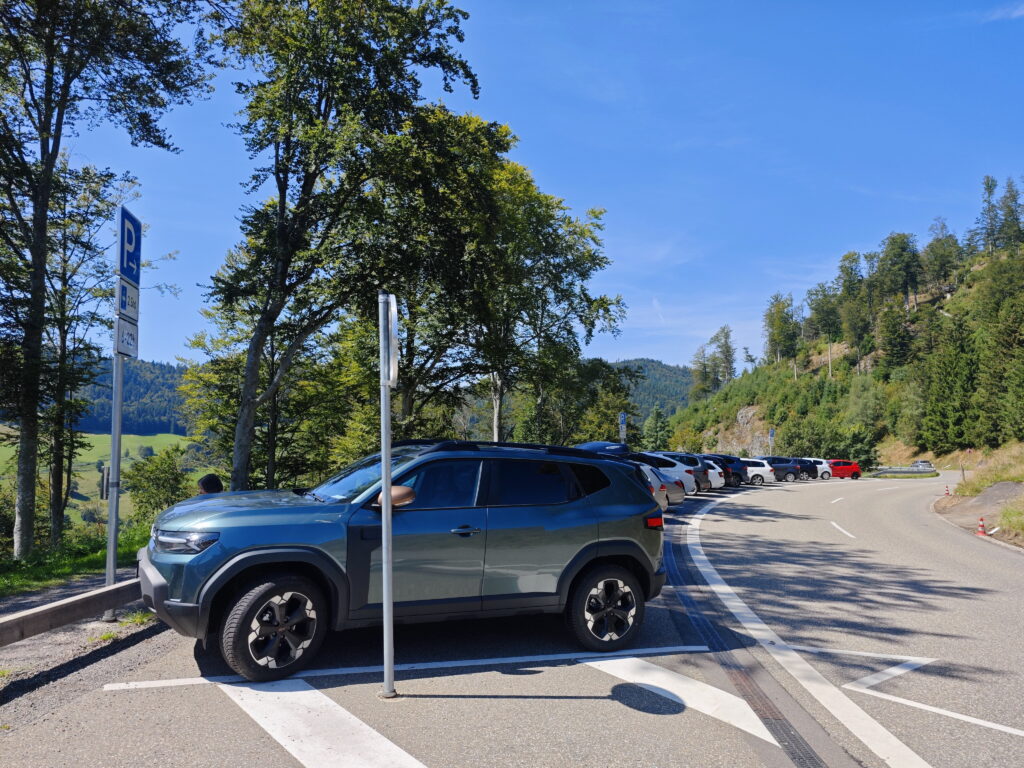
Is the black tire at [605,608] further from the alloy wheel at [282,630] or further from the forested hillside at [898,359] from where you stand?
the forested hillside at [898,359]

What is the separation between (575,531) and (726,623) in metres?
2.31

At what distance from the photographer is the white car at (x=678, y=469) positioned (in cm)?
2480

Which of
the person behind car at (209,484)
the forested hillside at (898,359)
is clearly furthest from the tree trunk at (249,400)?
the forested hillside at (898,359)

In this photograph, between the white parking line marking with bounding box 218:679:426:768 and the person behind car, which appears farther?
the person behind car

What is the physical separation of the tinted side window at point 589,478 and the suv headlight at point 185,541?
2.97 m

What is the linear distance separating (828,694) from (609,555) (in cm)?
188

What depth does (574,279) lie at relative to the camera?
29.9 m

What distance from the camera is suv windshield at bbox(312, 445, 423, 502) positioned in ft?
17.5

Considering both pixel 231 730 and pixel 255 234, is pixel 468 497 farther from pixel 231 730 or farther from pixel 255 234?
pixel 255 234

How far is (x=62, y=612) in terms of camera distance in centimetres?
580

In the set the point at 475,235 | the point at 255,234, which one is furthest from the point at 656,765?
the point at 475,235

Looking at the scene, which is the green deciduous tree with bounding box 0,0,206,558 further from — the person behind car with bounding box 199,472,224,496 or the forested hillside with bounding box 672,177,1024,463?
the forested hillside with bounding box 672,177,1024,463

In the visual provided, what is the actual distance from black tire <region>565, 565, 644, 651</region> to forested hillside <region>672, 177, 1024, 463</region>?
6617 cm

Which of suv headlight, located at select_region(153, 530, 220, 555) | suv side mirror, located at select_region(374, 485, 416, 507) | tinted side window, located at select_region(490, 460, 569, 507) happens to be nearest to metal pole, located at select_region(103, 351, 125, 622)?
suv headlight, located at select_region(153, 530, 220, 555)
